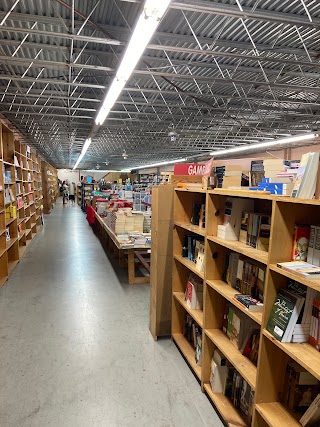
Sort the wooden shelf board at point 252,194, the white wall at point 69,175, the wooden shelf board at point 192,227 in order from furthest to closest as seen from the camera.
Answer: the white wall at point 69,175 < the wooden shelf board at point 192,227 < the wooden shelf board at point 252,194

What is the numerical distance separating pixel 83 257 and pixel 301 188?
19.3ft

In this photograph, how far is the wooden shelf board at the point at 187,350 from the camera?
8.36 feet

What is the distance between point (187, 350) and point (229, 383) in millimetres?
655

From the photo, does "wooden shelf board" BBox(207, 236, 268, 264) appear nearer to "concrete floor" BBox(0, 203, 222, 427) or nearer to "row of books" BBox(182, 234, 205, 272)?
"row of books" BBox(182, 234, 205, 272)

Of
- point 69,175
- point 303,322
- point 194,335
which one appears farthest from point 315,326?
point 69,175

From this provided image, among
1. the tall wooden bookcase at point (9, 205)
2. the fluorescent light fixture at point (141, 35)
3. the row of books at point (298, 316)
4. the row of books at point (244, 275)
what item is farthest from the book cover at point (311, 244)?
the tall wooden bookcase at point (9, 205)

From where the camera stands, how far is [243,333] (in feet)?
6.81

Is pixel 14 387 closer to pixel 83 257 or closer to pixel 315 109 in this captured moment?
pixel 83 257

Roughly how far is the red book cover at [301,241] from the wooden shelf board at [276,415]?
88cm

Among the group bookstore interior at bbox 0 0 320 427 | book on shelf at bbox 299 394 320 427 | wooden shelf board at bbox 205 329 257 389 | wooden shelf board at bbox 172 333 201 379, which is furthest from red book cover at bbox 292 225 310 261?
wooden shelf board at bbox 172 333 201 379

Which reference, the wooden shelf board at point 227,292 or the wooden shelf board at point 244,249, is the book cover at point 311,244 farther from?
the wooden shelf board at point 227,292

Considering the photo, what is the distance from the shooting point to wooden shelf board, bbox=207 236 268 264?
166 cm

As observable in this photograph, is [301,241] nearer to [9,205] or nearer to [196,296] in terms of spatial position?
[196,296]

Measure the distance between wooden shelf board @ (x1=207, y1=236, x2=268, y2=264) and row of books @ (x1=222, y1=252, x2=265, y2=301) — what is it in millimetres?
139
